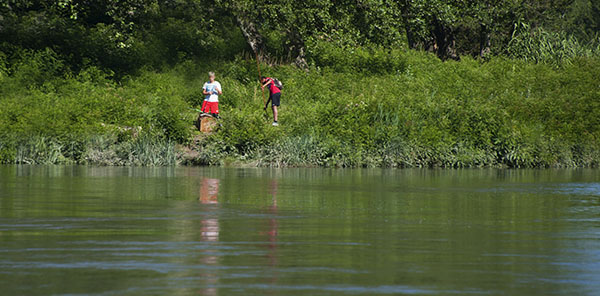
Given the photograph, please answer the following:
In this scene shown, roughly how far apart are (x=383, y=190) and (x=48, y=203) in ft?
20.5

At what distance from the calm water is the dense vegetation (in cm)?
1259

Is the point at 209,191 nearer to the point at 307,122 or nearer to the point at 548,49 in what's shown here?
the point at 307,122

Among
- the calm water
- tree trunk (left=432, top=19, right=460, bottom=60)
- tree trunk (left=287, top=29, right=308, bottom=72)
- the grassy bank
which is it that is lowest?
the calm water

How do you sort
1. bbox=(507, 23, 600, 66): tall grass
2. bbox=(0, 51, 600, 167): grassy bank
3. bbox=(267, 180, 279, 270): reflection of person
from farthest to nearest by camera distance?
bbox=(507, 23, 600, 66): tall grass, bbox=(0, 51, 600, 167): grassy bank, bbox=(267, 180, 279, 270): reflection of person

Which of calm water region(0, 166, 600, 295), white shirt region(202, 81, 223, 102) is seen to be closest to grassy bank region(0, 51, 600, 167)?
white shirt region(202, 81, 223, 102)

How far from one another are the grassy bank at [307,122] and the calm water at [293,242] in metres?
12.3

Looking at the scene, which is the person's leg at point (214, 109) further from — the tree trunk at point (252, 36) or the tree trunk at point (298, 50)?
the tree trunk at point (298, 50)

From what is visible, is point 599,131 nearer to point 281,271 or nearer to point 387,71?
point 387,71

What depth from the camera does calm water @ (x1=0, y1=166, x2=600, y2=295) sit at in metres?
6.12

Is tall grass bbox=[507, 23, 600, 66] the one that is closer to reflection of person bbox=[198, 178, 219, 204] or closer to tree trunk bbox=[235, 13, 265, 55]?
tree trunk bbox=[235, 13, 265, 55]

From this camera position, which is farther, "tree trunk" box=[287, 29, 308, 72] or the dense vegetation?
"tree trunk" box=[287, 29, 308, 72]

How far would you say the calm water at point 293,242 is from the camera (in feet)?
20.1

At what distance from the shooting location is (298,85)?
124ft

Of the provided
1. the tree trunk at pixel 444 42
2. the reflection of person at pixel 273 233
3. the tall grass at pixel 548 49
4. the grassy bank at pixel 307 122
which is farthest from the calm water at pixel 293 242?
the tree trunk at pixel 444 42
